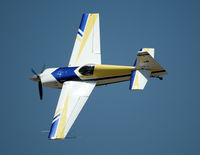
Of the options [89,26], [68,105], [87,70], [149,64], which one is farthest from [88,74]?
[89,26]

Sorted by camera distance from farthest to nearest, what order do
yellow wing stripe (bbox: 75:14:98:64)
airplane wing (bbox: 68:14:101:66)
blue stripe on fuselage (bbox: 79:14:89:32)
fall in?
blue stripe on fuselage (bbox: 79:14:89:32)
yellow wing stripe (bbox: 75:14:98:64)
airplane wing (bbox: 68:14:101:66)

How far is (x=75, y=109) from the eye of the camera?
3216cm

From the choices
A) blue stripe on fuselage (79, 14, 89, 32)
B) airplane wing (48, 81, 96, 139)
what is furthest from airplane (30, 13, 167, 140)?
blue stripe on fuselage (79, 14, 89, 32)

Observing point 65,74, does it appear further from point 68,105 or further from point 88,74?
point 68,105

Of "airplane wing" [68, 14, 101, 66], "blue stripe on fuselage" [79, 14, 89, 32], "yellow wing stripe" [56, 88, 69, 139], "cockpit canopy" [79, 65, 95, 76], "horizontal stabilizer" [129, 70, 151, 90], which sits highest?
"blue stripe on fuselage" [79, 14, 89, 32]

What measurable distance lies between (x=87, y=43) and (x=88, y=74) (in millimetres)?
3805

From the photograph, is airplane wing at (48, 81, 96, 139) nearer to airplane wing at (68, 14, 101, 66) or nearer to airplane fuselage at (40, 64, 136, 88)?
airplane fuselage at (40, 64, 136, 88)

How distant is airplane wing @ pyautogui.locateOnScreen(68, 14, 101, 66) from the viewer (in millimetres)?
36438

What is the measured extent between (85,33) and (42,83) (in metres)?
5.73

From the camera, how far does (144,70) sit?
33.2 metres

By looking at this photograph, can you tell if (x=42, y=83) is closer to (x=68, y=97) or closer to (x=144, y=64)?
(x=68, y=97)

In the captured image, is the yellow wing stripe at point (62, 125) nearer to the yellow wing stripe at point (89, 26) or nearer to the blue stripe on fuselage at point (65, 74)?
the blue stripe on fuselage at point (65, 74)

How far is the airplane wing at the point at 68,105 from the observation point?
30.7 metres

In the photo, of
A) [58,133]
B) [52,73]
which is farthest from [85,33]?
[58,133]
